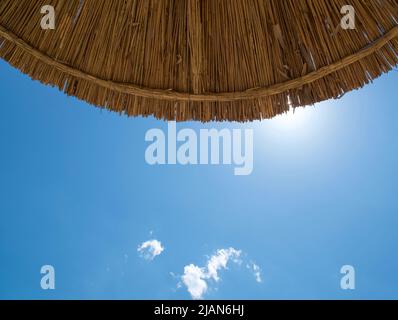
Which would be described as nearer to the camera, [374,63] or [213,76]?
[374,63]

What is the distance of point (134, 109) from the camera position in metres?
2.00

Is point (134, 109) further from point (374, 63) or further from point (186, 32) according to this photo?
point (374, 63)

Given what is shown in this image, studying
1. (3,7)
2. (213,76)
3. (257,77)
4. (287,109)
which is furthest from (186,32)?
(3,7)

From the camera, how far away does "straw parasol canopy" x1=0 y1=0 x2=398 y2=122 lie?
1.89m

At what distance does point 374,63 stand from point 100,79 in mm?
1177

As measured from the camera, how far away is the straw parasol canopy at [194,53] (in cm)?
189

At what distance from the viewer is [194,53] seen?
6.53 feet

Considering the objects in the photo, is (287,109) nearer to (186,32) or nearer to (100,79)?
(186,32)
